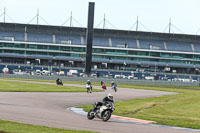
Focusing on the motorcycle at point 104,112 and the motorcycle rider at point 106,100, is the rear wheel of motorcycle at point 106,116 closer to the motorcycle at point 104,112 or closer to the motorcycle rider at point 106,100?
the motorcycle at point 104,112

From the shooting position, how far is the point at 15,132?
15039 millimetres

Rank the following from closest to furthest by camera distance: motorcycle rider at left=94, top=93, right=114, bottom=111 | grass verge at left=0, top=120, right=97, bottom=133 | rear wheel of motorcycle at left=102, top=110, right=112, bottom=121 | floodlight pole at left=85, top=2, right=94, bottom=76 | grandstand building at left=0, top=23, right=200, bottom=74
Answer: grass verge at left=0, top=120, right=97, bottom=133 < rear wheel of motorcycle at left=102, top=110, right=112, bottom=121 < motorcycle rider at left=94, top=93, right=114, bottom=111 < floodlight pole at left=85, top=2, right=94, bottom=76 < grandstand building at left=0, top=23, right=200, bottom=74

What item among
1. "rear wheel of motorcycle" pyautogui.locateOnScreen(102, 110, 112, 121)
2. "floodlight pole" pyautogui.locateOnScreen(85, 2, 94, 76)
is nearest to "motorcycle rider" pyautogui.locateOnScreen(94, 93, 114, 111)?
"rear wheel of motorcycle" pyautogui.locateOnScreen(102, 110, 112, 121)

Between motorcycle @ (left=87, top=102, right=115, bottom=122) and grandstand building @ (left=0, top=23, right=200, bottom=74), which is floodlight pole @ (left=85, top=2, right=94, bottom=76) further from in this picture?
motorcycle @ (left=87, top=102, right=115, bottom=122)

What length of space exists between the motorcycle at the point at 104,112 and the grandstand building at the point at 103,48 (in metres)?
104

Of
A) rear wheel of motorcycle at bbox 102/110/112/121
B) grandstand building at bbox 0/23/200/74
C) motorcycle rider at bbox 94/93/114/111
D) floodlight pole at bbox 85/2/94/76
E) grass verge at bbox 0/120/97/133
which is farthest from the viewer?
grandstand building at bbox 0/23/200/74

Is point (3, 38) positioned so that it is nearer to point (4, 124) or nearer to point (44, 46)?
point (44, 46)

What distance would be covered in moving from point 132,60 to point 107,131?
377 ft

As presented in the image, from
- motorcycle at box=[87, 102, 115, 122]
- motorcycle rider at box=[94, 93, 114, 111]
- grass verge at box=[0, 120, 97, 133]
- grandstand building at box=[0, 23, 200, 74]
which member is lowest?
grass verge at box=[0, 120, 97, 133]

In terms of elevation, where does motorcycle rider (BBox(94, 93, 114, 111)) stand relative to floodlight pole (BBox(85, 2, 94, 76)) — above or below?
below

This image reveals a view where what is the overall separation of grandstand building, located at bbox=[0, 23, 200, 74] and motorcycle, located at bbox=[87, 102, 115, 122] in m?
104

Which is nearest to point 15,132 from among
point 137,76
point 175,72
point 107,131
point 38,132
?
point 38,132

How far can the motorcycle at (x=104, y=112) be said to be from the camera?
2109cm

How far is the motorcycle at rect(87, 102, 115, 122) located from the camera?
21094 millimetres
